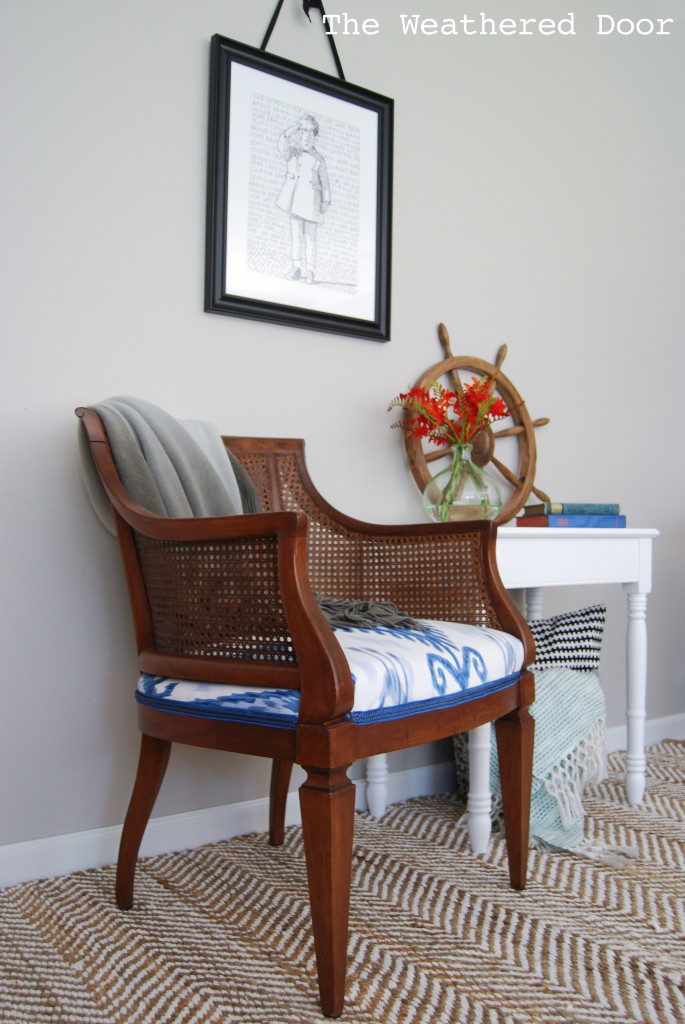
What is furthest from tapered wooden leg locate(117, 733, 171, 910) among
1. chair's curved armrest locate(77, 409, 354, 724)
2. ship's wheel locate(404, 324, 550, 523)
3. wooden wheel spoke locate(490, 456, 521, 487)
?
wooden wheel spoke locate(490, 456, 521, 487)

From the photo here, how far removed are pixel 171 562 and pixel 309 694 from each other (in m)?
0.35

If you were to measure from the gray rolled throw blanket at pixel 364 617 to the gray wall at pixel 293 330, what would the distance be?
50 centimetres

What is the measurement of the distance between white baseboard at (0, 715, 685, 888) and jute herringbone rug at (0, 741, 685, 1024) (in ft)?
0.10

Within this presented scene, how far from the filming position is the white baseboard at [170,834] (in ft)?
5.02

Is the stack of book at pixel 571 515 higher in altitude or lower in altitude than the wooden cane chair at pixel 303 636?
higher

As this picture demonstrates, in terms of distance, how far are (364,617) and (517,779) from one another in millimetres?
400

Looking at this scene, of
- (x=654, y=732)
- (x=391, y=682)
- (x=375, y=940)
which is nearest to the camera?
(x=391, y=682)

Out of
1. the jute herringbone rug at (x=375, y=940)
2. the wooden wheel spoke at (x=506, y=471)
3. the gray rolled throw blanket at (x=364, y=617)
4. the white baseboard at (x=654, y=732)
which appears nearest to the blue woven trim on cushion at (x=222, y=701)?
the gray rolled throw blanket at (x=364, y=617)

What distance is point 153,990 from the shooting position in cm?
114

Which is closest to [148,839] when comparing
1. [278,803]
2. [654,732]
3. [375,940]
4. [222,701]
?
[278,803]

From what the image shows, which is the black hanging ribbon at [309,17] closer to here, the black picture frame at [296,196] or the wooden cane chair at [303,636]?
the black picture frame at [296,196]

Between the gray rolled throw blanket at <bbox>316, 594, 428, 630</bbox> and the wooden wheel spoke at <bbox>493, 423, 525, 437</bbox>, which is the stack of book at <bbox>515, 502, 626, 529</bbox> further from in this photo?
the gray rolled throw blanket at <bbox>316, 594, 428, 630</bbox>

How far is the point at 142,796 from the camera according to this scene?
1.37 metres

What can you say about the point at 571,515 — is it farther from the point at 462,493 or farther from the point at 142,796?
the point at 142,796
